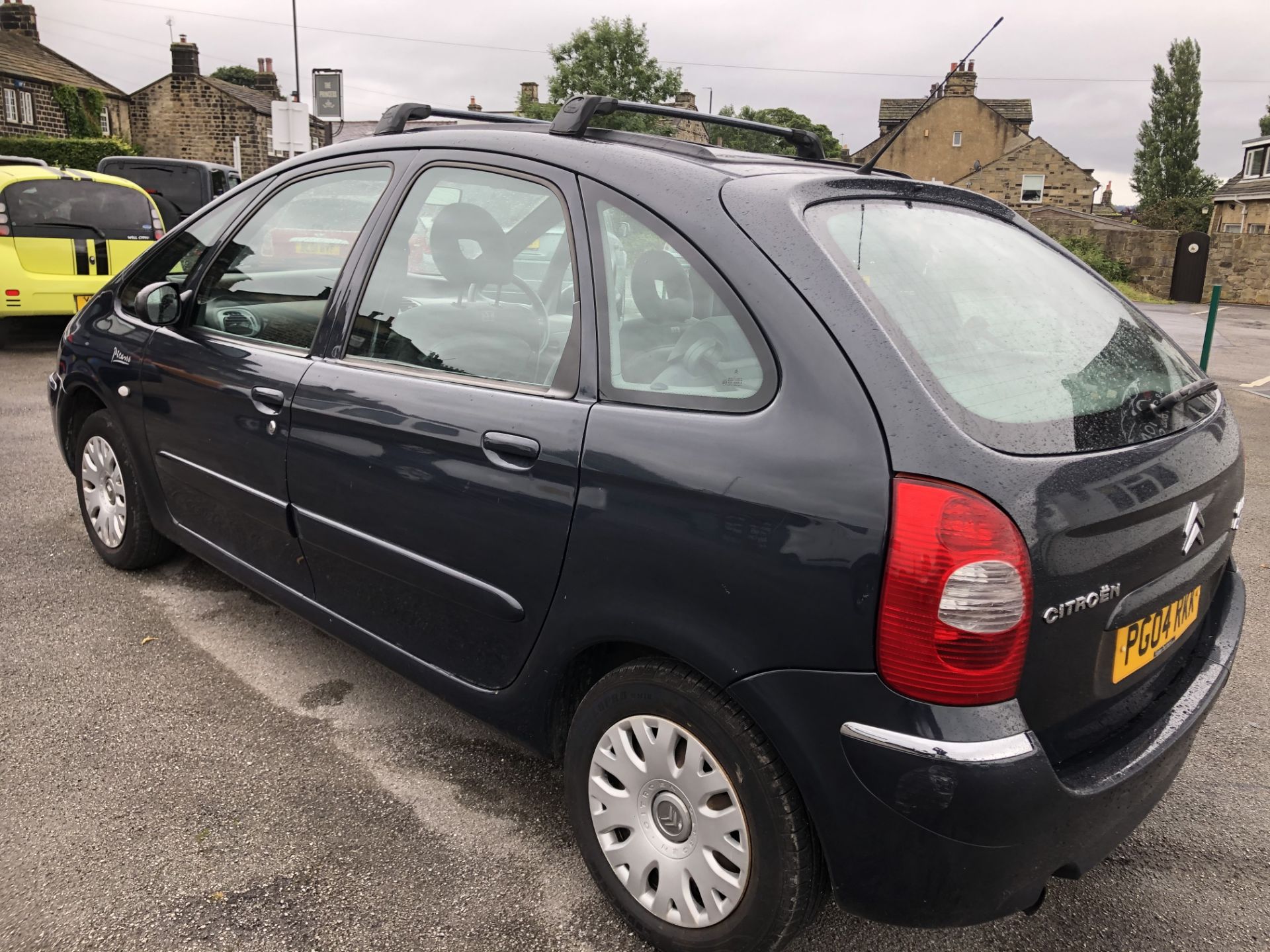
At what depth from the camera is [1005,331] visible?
2.09m

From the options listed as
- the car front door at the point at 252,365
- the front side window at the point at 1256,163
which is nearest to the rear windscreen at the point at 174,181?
the car front door at the point at 252,365

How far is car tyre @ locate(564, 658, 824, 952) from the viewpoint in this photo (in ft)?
5.98

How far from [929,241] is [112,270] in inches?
388

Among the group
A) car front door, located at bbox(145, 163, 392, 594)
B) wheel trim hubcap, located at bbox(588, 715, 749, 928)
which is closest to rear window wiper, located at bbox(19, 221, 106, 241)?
car front door, located at bbox(145, 163, 392, 594)

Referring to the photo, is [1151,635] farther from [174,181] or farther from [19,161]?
[174,181]

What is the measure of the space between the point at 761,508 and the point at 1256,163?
194 ft

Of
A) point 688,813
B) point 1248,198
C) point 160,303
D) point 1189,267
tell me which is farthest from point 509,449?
point 1248,198

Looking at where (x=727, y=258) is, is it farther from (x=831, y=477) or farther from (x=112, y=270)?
(x=112, y=270)

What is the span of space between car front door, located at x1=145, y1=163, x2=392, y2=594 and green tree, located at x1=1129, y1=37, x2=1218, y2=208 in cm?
7256

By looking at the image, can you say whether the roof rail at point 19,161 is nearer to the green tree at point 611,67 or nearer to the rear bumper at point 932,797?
the rear bumper at point 932,797

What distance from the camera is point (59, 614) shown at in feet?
12.3

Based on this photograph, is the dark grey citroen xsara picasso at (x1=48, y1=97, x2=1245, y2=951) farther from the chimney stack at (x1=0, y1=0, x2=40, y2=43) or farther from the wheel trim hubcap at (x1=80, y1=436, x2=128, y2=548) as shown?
the chimney stack at (x1=0, y1=0, x2=40, y2=43)

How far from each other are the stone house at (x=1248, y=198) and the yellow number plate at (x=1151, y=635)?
48.3 meters

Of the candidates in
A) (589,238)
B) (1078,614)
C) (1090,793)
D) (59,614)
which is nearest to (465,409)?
(589,238)
